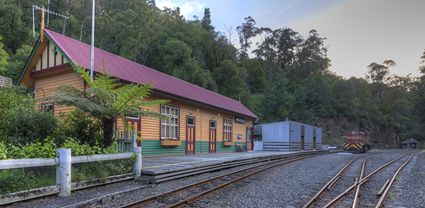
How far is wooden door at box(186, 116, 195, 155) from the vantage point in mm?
23094

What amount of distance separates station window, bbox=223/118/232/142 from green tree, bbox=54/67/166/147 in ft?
54.6

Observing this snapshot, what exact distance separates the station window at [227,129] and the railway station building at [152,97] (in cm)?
73

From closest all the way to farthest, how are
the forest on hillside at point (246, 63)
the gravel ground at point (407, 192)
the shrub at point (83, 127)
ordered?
the gravel ground at point (407, 192) < the shrub at point (83, 127) < the forest on hillside at point (246, 63)

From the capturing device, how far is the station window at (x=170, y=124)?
812 inches

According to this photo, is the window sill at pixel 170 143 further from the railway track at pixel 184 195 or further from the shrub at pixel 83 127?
the shrub at pixel 83 127

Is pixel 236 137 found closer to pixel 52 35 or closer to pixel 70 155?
pixel 52 35

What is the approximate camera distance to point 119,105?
11797 mm

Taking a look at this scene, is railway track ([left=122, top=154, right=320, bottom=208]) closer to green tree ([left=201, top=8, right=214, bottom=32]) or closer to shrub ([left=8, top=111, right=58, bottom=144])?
shrub ([left=8, top=111, right=58, bottom=144])

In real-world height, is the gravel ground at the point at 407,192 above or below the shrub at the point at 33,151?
below

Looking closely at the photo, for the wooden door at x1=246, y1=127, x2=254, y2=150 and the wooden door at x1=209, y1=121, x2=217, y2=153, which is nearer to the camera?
the wooden door at x1=209, y1=121, x2=217, y2=153

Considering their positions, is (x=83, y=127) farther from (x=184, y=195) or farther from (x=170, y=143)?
(x=170, y=143)

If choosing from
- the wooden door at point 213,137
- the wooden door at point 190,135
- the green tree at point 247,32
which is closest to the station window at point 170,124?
the wooden door at point 190,135

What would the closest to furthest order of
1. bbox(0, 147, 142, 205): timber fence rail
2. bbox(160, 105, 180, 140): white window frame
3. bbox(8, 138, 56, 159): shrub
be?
bbox(0, 147, 142, 205): timber fence rail → bbox(8, 138, 56, 159): shrub → bbox(160, 105, 180, 140): white window frame

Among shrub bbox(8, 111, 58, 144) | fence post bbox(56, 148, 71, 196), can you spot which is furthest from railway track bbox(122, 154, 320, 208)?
shrub bbox(8, 111, 58, 144)
